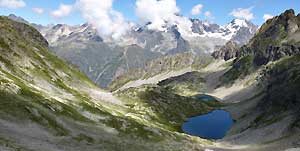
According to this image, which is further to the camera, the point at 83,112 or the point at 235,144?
the point at 235,144

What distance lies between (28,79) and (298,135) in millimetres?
90301

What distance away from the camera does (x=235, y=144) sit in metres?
146

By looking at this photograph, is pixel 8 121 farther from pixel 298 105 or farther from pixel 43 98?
pixel 298 105

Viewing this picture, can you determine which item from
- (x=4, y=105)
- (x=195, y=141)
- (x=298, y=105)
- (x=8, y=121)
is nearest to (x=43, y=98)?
(x=4, y=105)

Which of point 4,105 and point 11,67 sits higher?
point 11,67

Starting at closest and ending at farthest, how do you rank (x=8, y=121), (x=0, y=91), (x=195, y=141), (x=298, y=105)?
(x=8, y=121)
(x=0, y=91)
(x=195, y=141)
(x=298, y=105)

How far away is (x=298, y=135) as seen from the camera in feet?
394

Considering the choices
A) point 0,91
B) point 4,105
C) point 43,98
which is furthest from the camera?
point 43,98

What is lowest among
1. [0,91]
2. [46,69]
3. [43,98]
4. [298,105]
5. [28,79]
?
[0,91]

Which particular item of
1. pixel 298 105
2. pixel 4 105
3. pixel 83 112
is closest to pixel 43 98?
pixel 83 112

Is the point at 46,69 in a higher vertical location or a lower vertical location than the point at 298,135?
higher

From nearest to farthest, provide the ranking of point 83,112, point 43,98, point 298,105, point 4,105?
1. point 4,105
2. point 43,98
3. point 83,112
4. point 298,105

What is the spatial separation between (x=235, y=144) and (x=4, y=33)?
110 meters

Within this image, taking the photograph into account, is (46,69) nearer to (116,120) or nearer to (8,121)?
(116,120)
